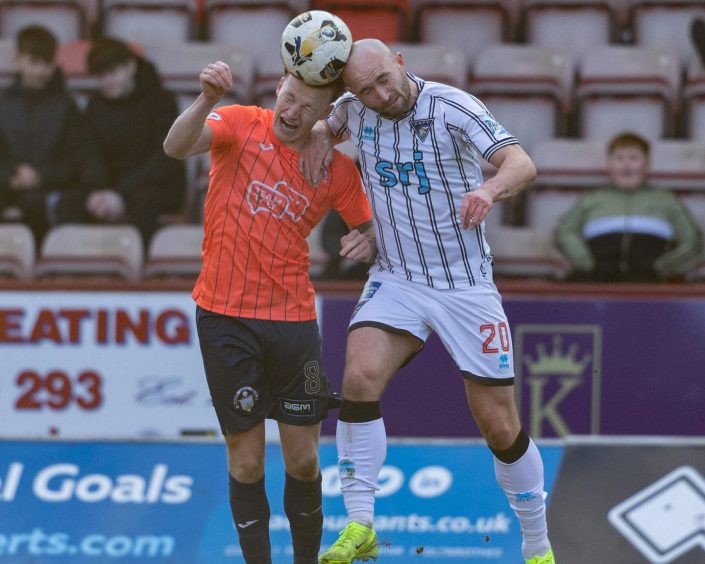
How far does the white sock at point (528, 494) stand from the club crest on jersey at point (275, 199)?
1185mm

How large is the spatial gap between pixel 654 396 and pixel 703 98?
82.2 inches

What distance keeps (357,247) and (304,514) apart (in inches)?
39.7

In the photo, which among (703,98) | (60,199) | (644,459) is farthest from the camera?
(703,98)

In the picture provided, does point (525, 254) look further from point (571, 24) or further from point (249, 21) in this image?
point (249, 21)

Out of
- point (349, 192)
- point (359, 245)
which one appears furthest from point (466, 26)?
point (359, 245)

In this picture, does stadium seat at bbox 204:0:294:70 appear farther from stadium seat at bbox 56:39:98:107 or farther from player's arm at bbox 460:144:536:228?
player's arm at bbox 460:144:536:228

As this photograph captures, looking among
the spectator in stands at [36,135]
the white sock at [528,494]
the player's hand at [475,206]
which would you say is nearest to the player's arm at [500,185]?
the player's hand at [475,206]

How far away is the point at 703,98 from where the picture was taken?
327 inches

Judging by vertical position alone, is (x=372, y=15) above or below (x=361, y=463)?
above

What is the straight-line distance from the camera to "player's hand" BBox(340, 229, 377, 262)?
4.93m

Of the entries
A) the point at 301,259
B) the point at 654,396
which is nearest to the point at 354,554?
the point at 301,259

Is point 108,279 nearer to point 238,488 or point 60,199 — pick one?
point 60,199

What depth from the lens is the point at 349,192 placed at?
5.01m

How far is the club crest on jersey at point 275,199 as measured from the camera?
4.83 meters
